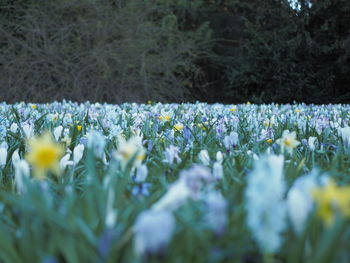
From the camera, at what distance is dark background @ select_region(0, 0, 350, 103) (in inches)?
458

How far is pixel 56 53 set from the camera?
11.6 metres

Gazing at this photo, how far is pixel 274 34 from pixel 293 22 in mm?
696

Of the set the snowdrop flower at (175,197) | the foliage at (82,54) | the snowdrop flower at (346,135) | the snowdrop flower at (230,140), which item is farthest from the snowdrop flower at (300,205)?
the foliage at (82,54)

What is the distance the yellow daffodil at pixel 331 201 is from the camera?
638 millimetres

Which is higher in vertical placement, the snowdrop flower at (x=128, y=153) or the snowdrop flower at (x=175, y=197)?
the snowdrop flower at (x=128, y=153)

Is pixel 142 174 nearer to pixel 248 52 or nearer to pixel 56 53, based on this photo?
pixel 56 53

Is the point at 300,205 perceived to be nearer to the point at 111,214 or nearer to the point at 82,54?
the point at 111,214

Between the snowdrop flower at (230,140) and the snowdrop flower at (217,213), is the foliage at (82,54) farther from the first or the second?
the snowdrop flower at (217,213)

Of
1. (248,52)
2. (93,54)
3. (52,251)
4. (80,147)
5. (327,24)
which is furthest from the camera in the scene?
(248,52)

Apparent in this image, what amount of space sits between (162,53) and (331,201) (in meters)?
12.4

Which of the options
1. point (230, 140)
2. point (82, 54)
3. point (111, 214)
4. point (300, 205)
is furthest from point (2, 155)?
point (82, 54)

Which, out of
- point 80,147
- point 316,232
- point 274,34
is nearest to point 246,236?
point 316,232

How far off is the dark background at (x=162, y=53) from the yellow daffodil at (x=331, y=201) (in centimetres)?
1092

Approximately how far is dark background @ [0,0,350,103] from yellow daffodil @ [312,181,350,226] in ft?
35.8
